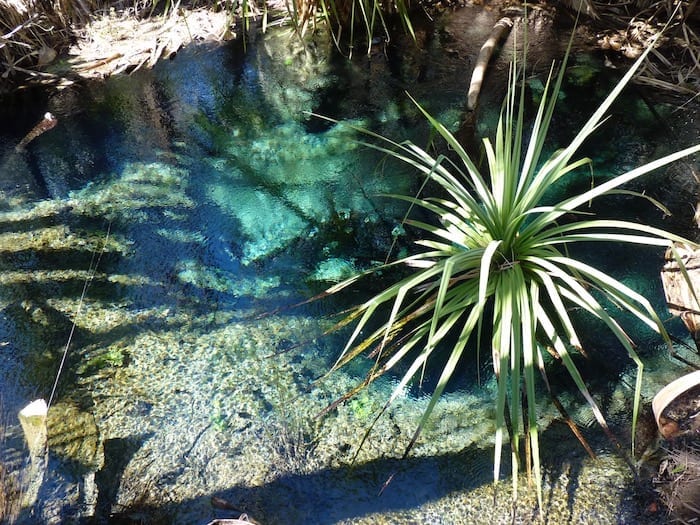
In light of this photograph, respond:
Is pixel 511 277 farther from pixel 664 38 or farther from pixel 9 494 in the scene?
pixel 664 38

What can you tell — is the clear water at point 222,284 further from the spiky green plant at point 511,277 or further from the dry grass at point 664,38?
the dry grass at point 664,38

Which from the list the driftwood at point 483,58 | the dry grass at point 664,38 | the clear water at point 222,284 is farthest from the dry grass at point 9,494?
the dry grass at point 664,38

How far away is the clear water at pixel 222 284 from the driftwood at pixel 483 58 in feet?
0.90

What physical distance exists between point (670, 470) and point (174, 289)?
2.12m

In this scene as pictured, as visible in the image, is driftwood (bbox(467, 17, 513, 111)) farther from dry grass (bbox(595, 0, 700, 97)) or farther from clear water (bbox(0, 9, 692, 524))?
dry grass (bbox(595, 0, 700, 97))

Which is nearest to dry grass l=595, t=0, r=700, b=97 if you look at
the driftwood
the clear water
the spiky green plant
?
the clear water

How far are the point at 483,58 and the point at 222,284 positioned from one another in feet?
7.64

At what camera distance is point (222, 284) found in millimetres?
2596

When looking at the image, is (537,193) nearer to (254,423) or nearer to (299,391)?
(299,391)

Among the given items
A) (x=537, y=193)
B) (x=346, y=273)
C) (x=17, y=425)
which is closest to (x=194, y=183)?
(x=346, y=273)

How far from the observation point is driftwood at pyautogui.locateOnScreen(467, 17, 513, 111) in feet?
10.5

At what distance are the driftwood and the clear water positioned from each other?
0.27 meters

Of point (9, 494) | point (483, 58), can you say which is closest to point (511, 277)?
point (9, 494)

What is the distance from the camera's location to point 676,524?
4.87 feet
